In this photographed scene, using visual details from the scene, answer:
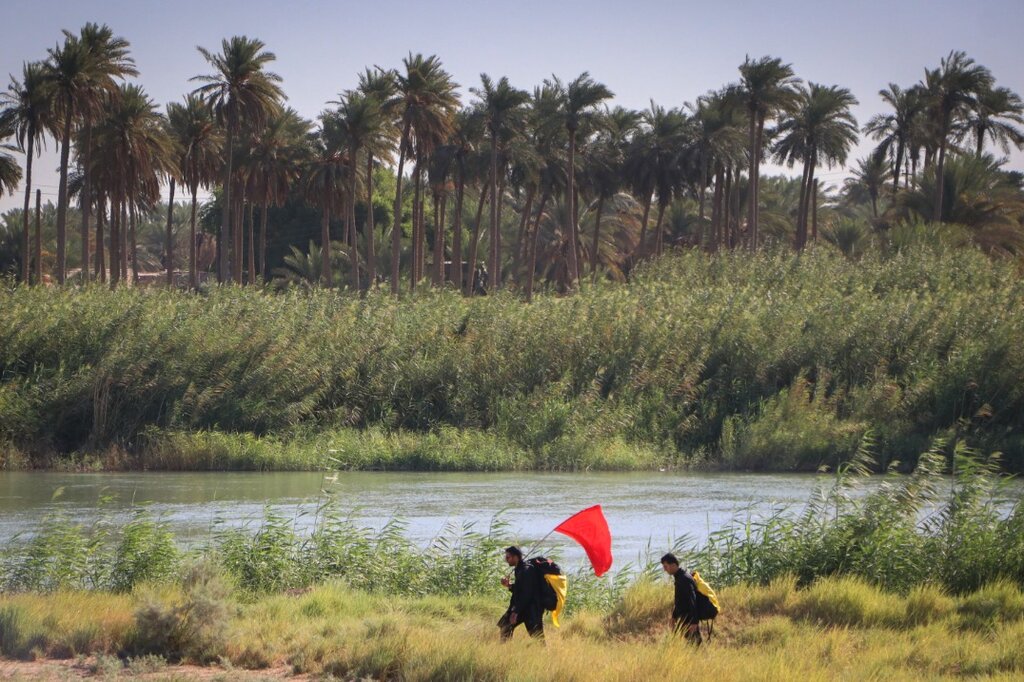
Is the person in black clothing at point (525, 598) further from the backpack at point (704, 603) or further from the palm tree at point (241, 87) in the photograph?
the palm tree at point (241, 87)

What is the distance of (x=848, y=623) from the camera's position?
596 inches

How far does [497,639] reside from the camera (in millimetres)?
13891

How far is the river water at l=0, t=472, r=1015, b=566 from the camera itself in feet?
79.5

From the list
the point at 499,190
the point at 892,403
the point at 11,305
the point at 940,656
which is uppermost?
the point at 499,190

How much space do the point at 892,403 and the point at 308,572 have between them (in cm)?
2581

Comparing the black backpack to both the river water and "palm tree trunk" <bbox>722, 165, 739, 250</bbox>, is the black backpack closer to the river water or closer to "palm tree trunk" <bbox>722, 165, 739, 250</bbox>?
the river water

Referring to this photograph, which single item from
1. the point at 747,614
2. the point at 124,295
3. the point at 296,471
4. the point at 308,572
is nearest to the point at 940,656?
the point at 747,614

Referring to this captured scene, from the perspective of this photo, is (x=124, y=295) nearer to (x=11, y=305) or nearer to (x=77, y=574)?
(x=11, y=305)

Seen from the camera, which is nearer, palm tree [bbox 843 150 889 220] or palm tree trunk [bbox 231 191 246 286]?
palm tree trunk [bbox 231 191 246 286]

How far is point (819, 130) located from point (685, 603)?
65727mm

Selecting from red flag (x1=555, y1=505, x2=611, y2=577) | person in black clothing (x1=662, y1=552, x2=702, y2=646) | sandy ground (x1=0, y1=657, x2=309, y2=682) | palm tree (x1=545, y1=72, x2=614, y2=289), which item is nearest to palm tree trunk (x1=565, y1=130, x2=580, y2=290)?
palm tree (x1=545, y1=72, x2=614, y2=289)

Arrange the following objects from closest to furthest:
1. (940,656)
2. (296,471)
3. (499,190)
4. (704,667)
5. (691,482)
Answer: (704,667), (940,656), (691,482), (296,471), (499,190)

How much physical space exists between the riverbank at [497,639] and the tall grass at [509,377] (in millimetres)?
21797

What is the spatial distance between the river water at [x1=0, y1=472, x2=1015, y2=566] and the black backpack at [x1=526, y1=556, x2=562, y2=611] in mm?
7001
